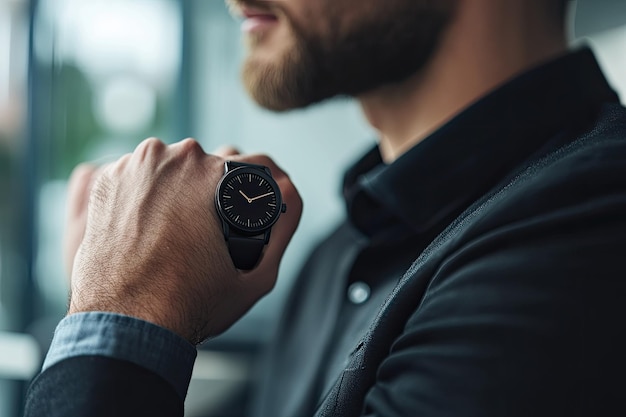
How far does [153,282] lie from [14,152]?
264 centimetres

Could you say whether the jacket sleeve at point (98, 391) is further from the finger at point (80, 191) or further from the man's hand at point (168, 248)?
the finger at point (80, 191)

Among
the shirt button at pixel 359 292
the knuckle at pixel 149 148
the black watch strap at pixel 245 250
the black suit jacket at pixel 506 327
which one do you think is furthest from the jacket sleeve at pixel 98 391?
the shirt button at pixel 359 292

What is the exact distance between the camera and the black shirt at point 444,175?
1033mm

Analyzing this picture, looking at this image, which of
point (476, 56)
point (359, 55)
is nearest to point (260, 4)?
point (359, 55)

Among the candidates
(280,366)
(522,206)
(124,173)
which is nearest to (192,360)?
(124,173)

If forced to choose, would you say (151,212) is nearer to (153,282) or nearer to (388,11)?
(153,282)

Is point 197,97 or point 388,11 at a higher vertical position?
point 388,11

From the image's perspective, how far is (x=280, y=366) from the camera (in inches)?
54.9

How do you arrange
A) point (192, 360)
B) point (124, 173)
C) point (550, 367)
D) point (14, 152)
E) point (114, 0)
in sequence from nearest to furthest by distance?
point (550, 367)
point (192, 360)
point (124, 173)
point (114, 0)
point (14, 152)

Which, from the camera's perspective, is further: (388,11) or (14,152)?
(14,152)

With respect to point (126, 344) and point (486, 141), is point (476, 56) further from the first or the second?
point (126, 344)

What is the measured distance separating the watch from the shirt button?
0.28m

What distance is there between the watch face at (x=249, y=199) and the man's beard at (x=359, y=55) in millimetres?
392

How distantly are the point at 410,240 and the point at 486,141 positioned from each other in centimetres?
18
